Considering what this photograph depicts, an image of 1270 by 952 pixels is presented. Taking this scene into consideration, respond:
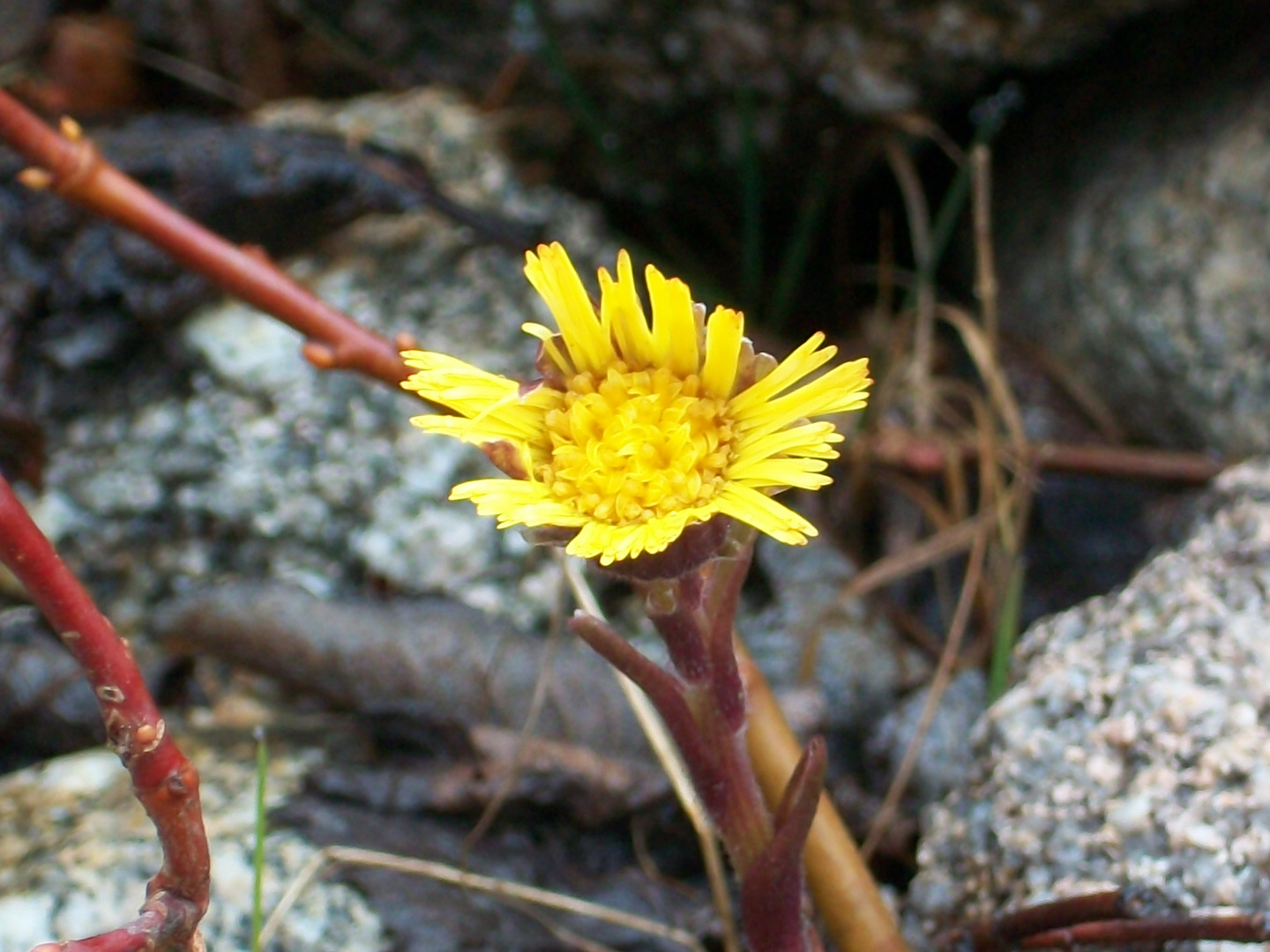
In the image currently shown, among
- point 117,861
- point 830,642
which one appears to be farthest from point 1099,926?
point 117,861

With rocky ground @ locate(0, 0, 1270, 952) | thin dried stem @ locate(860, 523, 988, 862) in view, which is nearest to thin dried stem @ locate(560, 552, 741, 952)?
rocky ground @ locate(0, 0, 1270, 952)

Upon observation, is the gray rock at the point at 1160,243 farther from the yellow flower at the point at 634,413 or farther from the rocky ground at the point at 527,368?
the yellow flower at the point at 634,413

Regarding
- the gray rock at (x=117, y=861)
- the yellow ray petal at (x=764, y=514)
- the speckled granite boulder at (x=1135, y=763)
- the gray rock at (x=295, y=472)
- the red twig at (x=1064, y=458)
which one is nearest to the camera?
the yellow ray petal at (x=764, y=514)

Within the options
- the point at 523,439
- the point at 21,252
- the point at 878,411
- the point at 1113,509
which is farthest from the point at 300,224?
the point at 1113,509

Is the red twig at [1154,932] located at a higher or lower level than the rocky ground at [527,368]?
lower

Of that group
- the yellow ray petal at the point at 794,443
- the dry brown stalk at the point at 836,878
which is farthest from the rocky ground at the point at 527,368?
the yellow ray petal at the point at 794,443

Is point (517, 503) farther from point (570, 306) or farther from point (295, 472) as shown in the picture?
point (295, 472)
